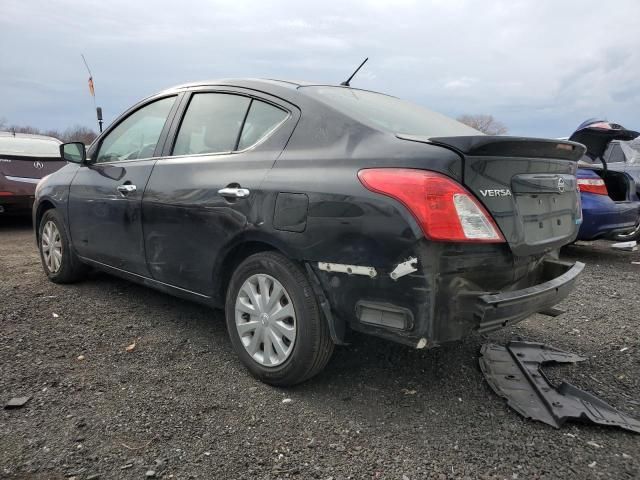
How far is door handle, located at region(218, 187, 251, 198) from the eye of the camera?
2.79 metres

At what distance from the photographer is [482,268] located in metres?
2.29

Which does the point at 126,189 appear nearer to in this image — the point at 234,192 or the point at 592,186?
the point at 234,192

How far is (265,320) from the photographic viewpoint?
280 cm

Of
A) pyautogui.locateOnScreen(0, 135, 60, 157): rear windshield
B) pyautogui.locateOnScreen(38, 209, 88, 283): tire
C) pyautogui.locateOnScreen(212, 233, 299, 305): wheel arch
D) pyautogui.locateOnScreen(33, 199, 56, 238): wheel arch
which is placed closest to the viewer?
pyautogui.locateOnScreen(212, 233, 299, 305): wheel arch

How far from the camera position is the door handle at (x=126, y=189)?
3.62 metres

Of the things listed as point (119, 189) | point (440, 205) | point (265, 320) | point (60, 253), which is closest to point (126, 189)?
point (119, 189)

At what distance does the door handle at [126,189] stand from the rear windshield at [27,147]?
5.05 metres

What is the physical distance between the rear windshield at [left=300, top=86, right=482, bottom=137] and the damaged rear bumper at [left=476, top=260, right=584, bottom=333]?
93cm

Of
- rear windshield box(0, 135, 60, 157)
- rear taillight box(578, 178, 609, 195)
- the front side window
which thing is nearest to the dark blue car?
rear taillight box(578, 178, 609, 195)

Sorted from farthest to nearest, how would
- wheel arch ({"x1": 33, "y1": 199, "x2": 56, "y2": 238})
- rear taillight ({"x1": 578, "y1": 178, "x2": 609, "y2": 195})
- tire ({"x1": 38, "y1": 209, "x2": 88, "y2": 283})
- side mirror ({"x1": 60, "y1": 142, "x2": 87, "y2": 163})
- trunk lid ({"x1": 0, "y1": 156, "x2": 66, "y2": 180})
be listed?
trunk lid ({"x1": 0, "y1": 156, "x2": 66, "y2": 180})
rear taillight ({"x1": 578, "y1": 178, "x2": 609, "y2": 195})
wheel arch ({"x1": 33, "y1": 199, "x2": 56, "y2": 238})
tire ({"x1": 38, "y1": 209, "x2": 88, "y2": 283})
side mirror ({"x1": 60, "y1": 142, "x2": 87, "y2": 163})

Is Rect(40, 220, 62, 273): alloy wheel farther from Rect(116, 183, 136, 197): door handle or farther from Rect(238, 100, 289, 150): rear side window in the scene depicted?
Rect(238, 100, 289, 150): rear side window

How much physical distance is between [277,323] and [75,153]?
8.80 ft

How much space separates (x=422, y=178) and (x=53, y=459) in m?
1.98

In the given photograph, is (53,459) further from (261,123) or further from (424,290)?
(261,123)
